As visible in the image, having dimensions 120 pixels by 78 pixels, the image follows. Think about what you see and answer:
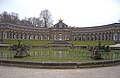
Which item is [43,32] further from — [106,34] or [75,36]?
[106,34]

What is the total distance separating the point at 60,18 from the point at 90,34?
53.4 feet

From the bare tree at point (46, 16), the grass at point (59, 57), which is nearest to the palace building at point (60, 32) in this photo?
the bare tree at point (46, 16)

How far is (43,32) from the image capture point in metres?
96.6

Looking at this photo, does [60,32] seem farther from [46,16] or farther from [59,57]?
[59,57]

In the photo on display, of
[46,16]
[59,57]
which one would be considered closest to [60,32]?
[46,16]

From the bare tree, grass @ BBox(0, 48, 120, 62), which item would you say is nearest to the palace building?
the bare tree

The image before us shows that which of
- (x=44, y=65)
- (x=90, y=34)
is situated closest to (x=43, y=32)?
(x=90, y=34)

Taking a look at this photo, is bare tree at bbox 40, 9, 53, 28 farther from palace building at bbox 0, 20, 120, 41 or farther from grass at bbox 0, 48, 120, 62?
grass at bbox 0, 48, 120, 62

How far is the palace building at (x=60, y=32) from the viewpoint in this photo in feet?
265

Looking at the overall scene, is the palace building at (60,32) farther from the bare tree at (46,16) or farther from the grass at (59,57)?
the grass at (59,57)

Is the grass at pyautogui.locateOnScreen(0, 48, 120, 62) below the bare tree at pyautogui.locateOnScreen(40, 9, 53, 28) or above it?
below

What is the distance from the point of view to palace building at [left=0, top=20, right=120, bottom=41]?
80.6 meters

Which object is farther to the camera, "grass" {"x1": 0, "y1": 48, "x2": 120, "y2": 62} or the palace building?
the palace building

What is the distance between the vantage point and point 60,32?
3802 inches
